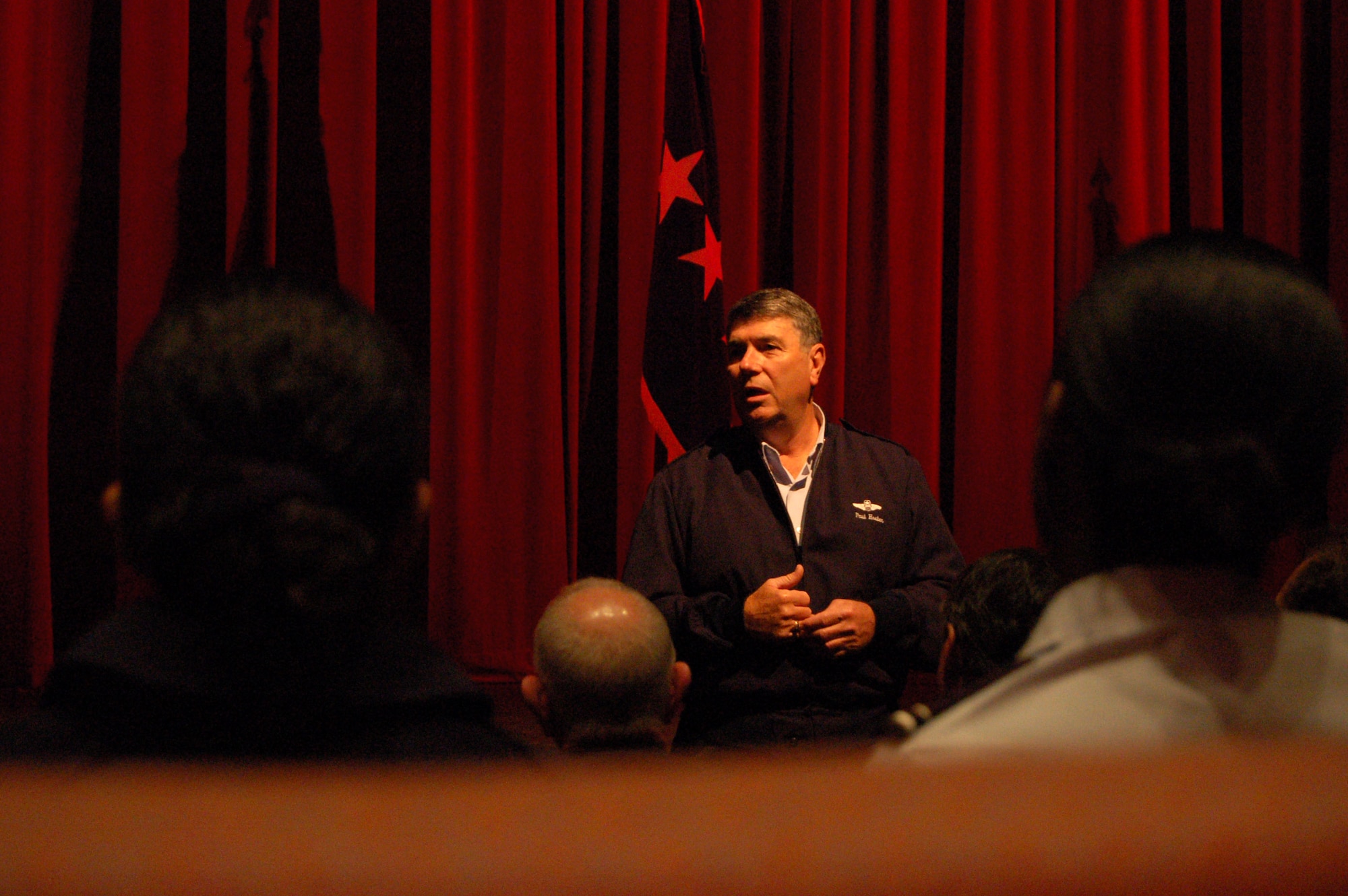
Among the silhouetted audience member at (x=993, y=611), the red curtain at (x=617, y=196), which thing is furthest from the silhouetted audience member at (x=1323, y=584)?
the red curtain at (x=617, y=196)

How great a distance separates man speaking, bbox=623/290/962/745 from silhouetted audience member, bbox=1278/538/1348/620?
816 millimetres

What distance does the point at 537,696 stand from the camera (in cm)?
128

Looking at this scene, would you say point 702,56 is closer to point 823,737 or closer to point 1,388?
point 823,737

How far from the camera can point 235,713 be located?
63cm

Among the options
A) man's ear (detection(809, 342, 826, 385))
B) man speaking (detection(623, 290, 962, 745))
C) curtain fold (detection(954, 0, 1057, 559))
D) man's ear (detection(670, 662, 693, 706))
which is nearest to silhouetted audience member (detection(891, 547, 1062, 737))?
man's ear (detection(670, 662, 693, 706))

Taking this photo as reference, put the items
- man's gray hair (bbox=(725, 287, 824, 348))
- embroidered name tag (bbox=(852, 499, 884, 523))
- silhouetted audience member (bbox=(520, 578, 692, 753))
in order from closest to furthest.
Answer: silhouetted audience member (bbox=(520, 578, 692, 753))
embroidered name tag (bbox=(852, 499, 884, 523))
man's gray hair (bbox=(725, 287, 824, 348))

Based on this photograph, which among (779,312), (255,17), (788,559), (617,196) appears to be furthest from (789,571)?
(255,17)

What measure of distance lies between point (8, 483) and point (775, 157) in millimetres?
2616

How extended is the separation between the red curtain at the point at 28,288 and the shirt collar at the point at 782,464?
2.14 metres

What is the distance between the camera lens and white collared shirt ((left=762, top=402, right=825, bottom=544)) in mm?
2375

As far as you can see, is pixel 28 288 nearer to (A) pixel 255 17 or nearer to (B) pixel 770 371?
(A) pixel 255 17

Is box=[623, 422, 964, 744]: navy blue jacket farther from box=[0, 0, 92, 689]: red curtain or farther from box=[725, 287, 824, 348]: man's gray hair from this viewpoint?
box=[0, 0, 92, 689]: red curtain

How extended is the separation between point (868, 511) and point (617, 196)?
166 cm

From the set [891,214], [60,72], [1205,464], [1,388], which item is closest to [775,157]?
[891,214]
